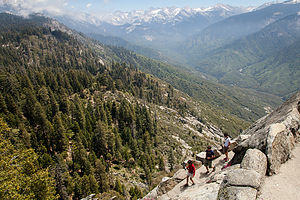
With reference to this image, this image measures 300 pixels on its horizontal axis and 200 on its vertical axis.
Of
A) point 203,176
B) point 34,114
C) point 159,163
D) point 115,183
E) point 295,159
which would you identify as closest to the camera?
point 295,159

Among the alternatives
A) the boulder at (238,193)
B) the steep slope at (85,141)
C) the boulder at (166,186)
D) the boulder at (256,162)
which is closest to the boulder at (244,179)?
the boulder at (238,193)

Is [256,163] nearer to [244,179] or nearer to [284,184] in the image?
[244,179]

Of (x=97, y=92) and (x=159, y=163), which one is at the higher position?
(x=97, y=92)

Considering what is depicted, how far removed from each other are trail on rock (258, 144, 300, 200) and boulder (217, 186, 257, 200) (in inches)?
54.0

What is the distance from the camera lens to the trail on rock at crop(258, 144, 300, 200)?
1336cm

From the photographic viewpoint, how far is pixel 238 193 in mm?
12312

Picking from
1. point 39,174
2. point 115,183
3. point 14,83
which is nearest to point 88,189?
point 115,183

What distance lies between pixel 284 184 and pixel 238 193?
5571mm

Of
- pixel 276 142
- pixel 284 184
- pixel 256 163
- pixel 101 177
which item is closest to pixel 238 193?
pixel 256 163

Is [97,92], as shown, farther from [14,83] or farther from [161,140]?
[161,140]

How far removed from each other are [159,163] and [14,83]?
96.6 meters

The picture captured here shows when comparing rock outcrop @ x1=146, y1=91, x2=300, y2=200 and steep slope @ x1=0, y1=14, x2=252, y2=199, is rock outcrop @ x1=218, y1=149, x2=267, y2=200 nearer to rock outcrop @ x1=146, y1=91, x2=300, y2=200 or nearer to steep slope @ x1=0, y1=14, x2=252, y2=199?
rock outcrop @ x1=146, y1=91, x2=300, y2=200

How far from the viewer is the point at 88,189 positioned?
53500mm

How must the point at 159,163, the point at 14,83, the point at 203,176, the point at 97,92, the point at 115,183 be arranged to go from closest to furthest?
the point at 203,176 < the point at 115,183 < the point at 159,163 < the point at 14,83 < the point at 97,92
